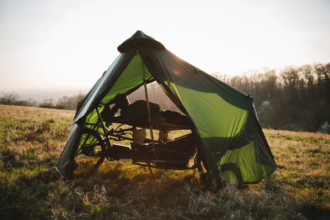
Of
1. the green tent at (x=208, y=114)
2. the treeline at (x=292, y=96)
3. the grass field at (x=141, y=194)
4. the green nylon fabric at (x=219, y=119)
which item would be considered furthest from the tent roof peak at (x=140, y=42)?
the treeline at (x=292, y=96)

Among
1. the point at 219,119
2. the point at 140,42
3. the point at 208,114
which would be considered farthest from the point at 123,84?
the point at 219,119

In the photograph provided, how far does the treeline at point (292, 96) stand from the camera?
32.4 m

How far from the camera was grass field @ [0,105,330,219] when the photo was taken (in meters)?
3.02

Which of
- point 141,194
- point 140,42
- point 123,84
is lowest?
point 141,194

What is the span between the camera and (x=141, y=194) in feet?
11.8

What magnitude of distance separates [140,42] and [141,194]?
10.3ft

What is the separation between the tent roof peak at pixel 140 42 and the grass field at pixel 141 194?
3.03 m

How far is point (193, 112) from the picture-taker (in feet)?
11.9

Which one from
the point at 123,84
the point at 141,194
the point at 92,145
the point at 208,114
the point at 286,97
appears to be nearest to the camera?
the point at 141,194

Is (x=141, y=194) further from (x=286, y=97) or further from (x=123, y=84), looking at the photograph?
(x=286, y=97)

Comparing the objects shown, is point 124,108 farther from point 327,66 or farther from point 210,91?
point 327,66

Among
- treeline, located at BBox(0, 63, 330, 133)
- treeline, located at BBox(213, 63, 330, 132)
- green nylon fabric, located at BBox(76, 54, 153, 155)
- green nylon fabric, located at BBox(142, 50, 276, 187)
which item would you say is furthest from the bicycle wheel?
treeline, located at BBox(213, 63, 330, 132)

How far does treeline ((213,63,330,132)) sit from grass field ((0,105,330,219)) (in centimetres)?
3262

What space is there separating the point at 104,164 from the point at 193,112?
3.12 metres
